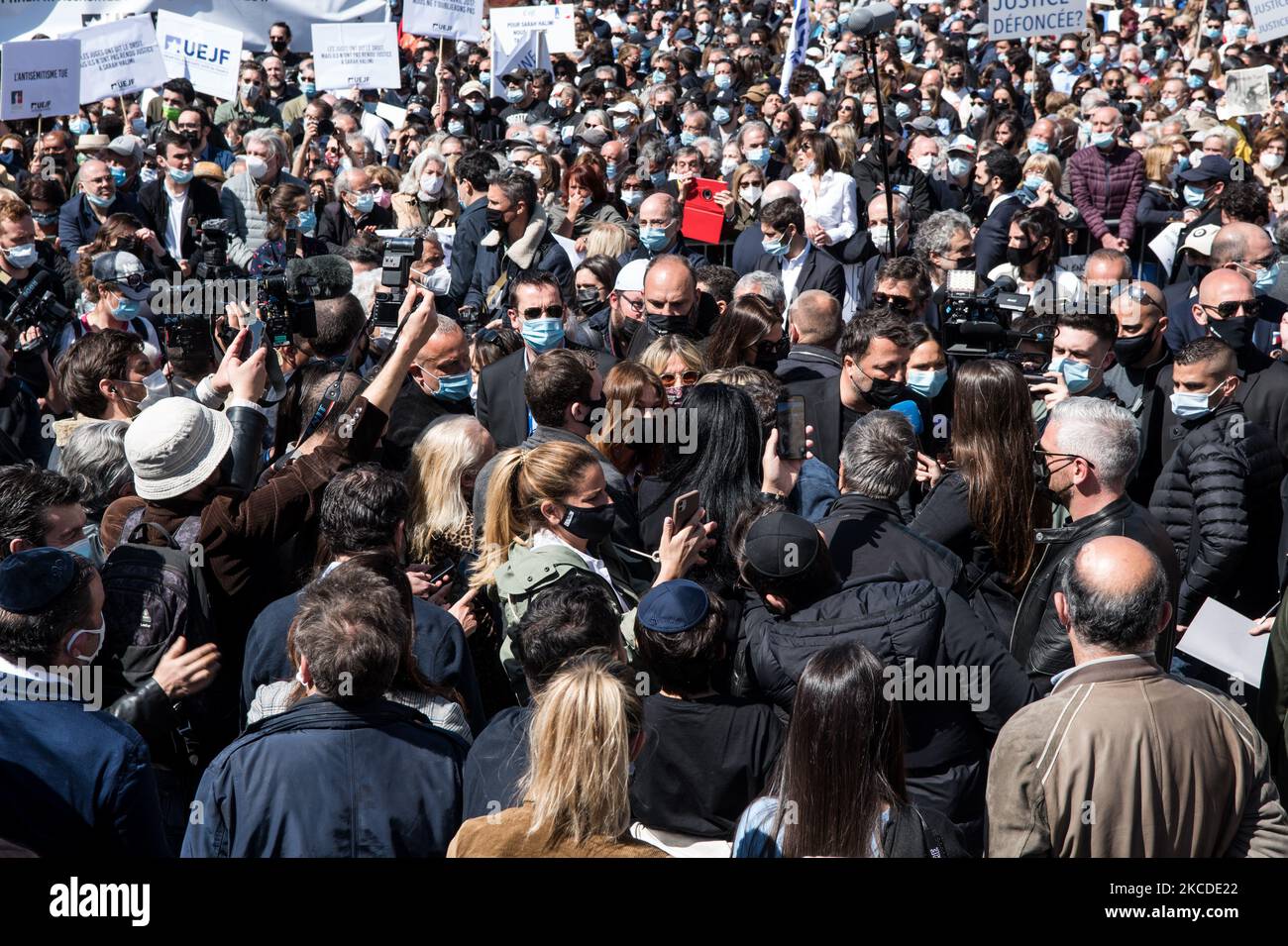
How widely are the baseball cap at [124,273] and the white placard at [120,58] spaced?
661 centimetres

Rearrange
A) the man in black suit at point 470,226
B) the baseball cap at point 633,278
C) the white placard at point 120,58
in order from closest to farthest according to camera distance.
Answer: the baseball cap at point 633,278 → the man in black suit at point 470,226 → the white placard at point 120,58

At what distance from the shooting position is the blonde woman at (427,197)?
1033cm

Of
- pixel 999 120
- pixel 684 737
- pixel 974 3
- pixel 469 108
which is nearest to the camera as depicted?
pixel 684 737

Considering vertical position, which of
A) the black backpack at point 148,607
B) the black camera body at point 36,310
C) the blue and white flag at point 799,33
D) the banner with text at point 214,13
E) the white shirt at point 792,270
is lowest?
the black backpack at point 148,607

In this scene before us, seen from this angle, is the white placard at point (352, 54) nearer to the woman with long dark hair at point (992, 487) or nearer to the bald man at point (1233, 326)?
the bald man at point (1233, 326)

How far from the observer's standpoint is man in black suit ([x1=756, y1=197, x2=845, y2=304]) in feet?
26.0

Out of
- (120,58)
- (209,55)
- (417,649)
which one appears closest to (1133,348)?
(417,649)

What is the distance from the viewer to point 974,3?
2078 cm

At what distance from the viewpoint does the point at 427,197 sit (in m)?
10.7

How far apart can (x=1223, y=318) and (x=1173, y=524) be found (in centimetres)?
155

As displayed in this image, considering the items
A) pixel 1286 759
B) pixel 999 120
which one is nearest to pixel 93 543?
pixel 1286 759

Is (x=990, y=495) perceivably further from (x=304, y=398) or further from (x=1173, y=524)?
(x=304, y=398)

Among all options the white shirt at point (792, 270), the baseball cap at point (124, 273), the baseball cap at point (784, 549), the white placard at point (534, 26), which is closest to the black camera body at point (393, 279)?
the baseball cap at point (124, 273)

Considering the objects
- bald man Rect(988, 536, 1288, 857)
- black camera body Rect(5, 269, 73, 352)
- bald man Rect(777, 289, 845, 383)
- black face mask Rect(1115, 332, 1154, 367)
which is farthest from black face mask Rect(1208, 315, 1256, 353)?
black camera body Rect(5, 269, 73, 352)
